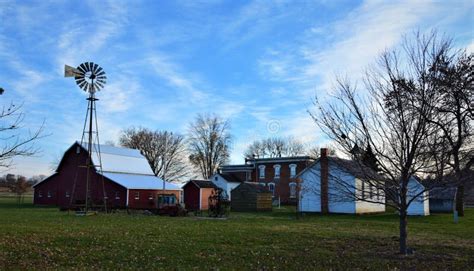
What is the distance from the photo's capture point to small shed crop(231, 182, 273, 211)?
142 ft

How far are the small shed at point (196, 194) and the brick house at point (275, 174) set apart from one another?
29.4ft

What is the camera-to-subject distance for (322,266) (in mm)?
10594

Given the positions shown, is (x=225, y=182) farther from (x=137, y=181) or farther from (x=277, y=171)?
(x=137, y=181)

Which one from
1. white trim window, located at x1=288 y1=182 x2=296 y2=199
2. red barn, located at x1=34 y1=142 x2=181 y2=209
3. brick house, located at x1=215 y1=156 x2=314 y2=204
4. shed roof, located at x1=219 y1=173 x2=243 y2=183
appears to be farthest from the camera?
shed roof, located at x1=219 y1=173 x2=243 y2=183

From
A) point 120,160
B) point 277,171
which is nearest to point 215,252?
point 120,160

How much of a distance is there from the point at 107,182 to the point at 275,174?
23.8 m

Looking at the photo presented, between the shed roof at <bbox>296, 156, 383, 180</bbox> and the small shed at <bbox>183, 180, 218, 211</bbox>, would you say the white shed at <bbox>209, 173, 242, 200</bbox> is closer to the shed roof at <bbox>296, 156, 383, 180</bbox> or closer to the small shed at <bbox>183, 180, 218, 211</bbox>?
the small shed at <bbox>183, 180, 218, 211</bbox>

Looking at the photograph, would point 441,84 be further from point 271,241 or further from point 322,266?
point 271,241

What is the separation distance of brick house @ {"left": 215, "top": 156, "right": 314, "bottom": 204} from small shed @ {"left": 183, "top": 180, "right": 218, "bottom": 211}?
8.95 meters

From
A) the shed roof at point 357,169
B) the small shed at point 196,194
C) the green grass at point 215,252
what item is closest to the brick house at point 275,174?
the small shed at point 196,194

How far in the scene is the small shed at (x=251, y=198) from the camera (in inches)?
1708

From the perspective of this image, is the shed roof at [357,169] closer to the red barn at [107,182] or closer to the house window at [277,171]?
the red barn at [107,182]

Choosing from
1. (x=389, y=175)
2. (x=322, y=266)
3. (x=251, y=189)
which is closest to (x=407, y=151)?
(x=389, y=175)

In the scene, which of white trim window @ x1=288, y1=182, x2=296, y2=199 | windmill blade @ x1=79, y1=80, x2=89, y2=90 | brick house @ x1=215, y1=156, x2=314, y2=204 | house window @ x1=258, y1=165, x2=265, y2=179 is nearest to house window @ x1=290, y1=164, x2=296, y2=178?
brick house @ x1=215, y1=156, x2=314, y2=204
